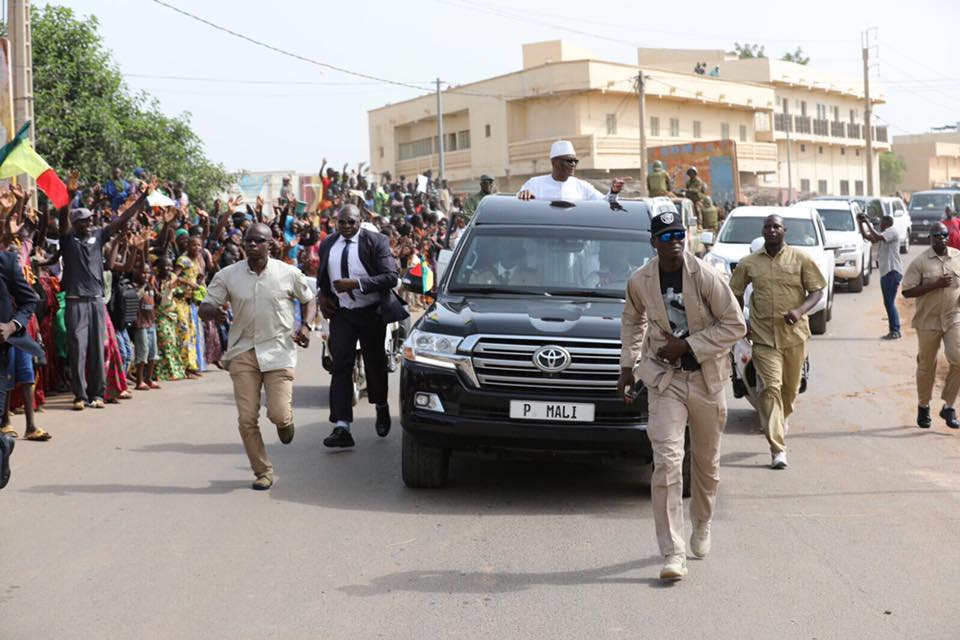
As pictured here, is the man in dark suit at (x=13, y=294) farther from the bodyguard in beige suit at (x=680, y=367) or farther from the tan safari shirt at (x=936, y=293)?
the tan safari shirt at (x=936, y=293)

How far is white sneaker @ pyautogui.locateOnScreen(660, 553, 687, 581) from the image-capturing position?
20.8 ft

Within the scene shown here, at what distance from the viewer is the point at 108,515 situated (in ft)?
26.3

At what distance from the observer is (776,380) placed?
9758mm

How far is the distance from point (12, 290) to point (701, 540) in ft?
17.5

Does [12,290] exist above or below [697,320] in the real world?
above

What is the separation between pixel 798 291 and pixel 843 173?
7828 centimetres

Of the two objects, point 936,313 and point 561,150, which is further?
point 561,150

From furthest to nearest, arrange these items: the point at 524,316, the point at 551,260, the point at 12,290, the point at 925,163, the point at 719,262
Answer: the point at 925,163
the point at 719,262
the point at 551,260
the point at 12,290
the point at 524,316

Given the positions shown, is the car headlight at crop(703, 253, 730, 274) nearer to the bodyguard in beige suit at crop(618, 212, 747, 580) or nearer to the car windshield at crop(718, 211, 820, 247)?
the car windshield at crop(718, 211, 820, 247)

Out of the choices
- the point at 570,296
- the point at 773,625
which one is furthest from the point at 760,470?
the point at 773,625

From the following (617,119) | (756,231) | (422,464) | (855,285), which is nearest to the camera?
(422,464)

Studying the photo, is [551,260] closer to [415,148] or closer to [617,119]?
[617,119]

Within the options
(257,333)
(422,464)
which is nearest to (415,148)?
(257,333)

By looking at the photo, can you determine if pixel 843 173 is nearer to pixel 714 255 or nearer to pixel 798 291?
pixel 714 255
